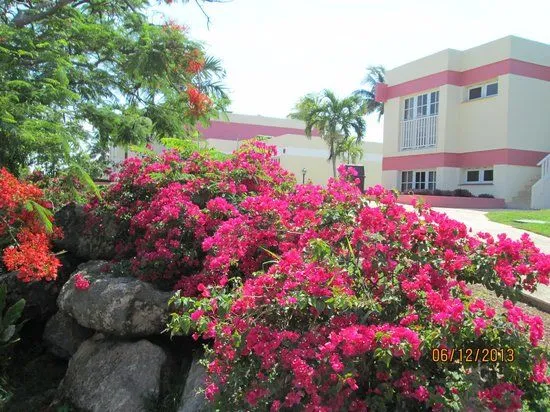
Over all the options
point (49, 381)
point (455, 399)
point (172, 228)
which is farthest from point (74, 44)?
point (455, 399)

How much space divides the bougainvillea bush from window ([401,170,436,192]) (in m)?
22.3

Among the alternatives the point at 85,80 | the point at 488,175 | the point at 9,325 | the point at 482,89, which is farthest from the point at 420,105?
the point at 9,325

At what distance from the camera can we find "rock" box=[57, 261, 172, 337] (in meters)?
4.41

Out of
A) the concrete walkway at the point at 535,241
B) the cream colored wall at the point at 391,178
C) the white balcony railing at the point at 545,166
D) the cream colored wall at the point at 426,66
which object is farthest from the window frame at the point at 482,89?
the concrete walkway at the point at 535,241

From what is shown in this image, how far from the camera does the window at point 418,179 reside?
25.0 m

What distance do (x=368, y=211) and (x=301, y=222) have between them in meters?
0.70

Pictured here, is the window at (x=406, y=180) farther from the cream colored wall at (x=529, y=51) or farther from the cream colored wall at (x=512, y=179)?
the cream colored wall at (x=529, y=51)

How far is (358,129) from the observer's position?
3156 cm

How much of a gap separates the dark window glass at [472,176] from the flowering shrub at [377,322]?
21.5 meters

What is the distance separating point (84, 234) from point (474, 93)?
21.6 m

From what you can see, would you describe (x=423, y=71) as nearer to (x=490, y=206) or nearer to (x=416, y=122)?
(x=416, y=122)

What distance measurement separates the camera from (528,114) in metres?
21.8

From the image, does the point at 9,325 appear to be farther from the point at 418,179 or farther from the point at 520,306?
the point at 418,179
